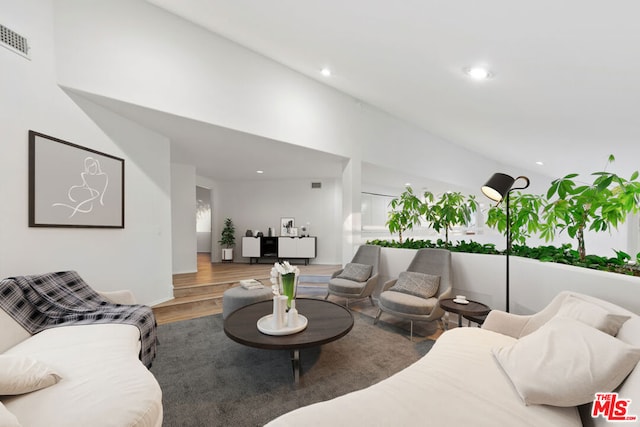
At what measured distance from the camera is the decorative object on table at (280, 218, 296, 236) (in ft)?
24.9

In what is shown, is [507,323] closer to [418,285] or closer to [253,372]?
[418,285]

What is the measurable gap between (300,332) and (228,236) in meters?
5.68

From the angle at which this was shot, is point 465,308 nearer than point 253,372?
No

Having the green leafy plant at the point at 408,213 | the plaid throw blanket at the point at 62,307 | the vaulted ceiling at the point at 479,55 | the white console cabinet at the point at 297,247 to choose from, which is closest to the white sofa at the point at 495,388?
the plaid throw blanket at the point at 62,307

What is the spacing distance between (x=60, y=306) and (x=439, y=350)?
2870 mm

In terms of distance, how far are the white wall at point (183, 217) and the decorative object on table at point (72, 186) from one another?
233 cm

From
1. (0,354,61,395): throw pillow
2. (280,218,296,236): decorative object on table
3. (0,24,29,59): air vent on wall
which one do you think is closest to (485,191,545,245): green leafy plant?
(0,354,61,395): throw pillow

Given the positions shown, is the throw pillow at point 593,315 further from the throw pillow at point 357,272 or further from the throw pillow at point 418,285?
the throw pillow at point 357,272

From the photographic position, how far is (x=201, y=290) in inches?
178

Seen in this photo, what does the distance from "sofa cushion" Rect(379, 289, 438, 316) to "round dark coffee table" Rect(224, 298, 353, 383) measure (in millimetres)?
609

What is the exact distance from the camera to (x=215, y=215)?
787cm

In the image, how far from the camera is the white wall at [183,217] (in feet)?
18.4

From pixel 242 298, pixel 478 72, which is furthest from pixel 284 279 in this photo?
pixel 478 72

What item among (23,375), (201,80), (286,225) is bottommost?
(23,375)
